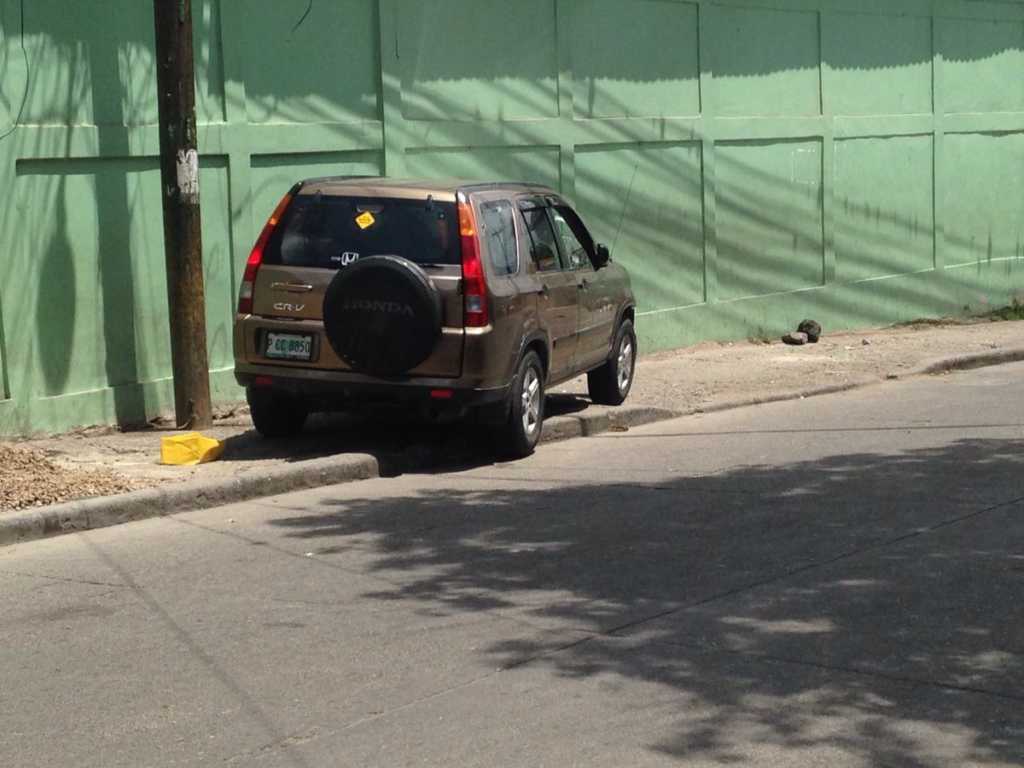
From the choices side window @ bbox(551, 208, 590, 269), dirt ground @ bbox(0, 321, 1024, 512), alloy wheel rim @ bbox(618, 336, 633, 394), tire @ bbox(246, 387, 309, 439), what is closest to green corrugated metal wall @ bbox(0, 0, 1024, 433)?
dirt ground @ bbox(0, 321, 1024, 512)

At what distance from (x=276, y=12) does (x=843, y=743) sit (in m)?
9.44

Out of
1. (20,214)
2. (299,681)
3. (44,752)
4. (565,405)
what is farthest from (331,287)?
(44,752)

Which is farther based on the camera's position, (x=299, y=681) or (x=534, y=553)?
(x=534, y=553)

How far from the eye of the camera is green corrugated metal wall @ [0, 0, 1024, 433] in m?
12.5

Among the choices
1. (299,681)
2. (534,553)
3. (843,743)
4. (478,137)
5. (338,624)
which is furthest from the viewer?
(478,137)

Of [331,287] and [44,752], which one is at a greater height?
[331,287]

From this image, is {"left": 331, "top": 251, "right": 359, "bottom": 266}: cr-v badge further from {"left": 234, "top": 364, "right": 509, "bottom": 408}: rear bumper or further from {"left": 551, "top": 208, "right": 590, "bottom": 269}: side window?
{"left": 551, "top": 208, "right": 590, "bottom": 269}: side window

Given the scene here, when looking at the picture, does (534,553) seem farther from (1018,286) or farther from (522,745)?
(1018,286)

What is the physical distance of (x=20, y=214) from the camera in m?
12.2

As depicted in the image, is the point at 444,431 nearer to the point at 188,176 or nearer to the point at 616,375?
the point at 616,375

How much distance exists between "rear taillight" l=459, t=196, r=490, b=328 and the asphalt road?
40.9 inches

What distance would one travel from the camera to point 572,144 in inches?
677

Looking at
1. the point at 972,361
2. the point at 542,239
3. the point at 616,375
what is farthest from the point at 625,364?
the point at 972,361

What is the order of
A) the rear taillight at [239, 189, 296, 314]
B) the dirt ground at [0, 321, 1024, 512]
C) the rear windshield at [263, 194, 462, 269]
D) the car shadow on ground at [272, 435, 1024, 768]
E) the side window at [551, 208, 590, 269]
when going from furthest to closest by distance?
the side window at [551, 208, 590, 269] < the rear taillight at [239, 189, 296, 314] < the rear windshield at [263, 194, 462, 269] < the dirt ground at [0, 321, 1024, 512] < the car shadow on ground at [272, 435, 1024, 768]
